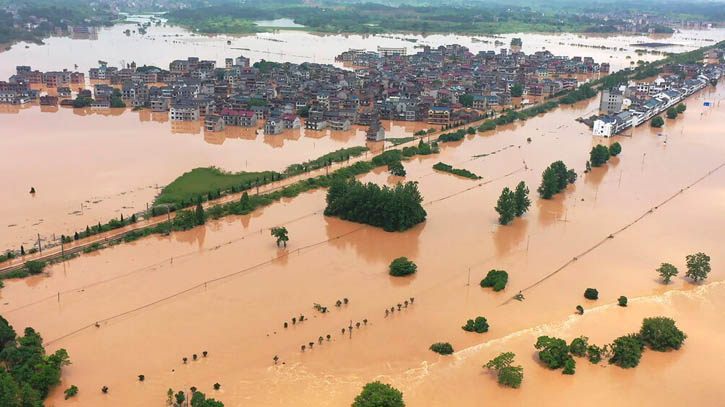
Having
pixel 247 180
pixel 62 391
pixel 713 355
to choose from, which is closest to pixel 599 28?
pixel 247 180

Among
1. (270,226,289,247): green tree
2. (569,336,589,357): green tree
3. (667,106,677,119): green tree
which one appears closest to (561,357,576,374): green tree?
(569,336,589,357): green tree

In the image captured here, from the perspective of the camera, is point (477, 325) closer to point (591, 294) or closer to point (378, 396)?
point (591, 294)

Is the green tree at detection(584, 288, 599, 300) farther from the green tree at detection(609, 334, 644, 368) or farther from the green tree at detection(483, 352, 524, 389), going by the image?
the green tree at detection(483, 352, 524, 389)

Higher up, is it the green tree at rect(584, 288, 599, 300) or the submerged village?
the submerged village

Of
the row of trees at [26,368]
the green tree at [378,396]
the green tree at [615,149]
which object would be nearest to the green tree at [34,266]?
the row of trees at [26,368]

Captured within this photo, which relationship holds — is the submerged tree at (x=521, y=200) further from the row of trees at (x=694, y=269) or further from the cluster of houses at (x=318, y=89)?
the cluster of houses at (x=318, y=89)

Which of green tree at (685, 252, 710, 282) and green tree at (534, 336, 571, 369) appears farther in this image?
green tree at (685, 252, 710, 282)

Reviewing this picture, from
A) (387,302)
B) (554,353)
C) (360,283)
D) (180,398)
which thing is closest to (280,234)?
(360,283)
